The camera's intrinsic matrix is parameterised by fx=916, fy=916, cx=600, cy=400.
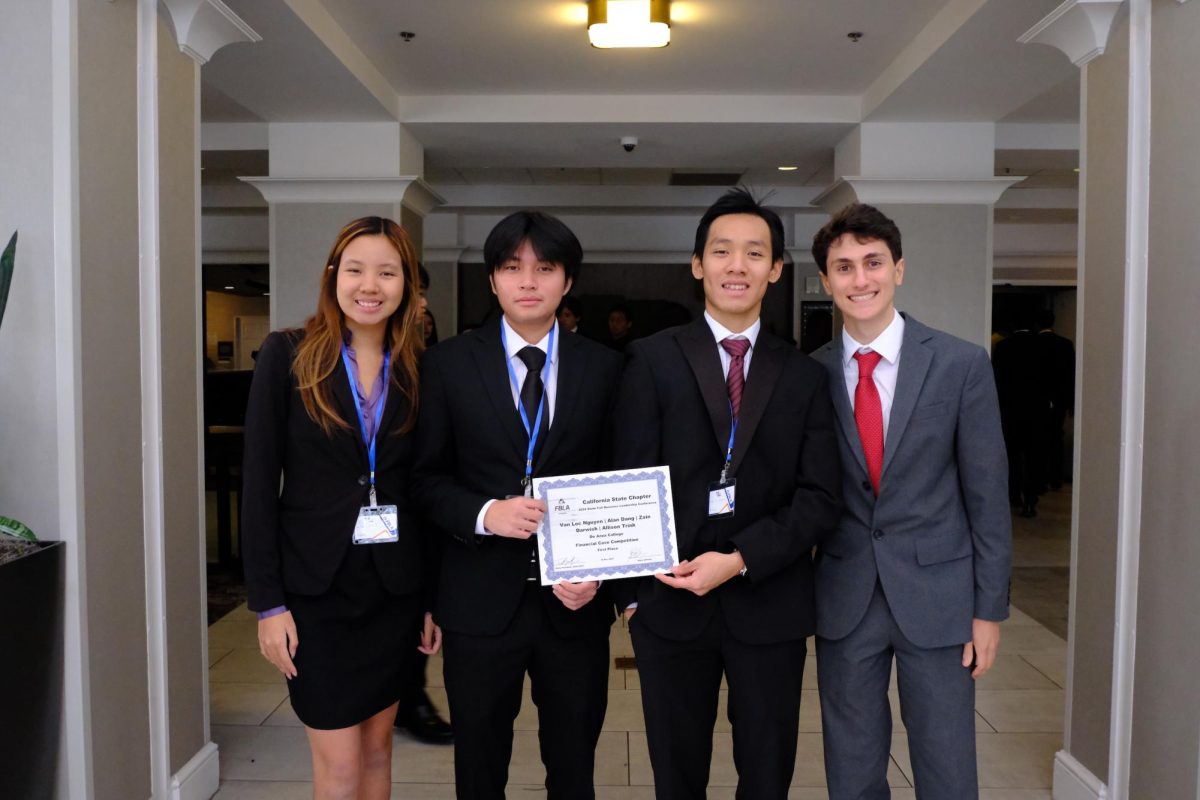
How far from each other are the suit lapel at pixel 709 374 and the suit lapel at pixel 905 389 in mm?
360

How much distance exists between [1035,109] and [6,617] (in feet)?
20.4

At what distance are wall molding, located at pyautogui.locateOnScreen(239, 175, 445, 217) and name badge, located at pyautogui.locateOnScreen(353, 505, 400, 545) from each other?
4175 mm

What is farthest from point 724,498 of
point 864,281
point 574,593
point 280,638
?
point 280,638

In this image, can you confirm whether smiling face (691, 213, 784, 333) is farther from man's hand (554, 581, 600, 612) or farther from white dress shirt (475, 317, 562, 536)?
man's hand (554, 581, 600, 612)

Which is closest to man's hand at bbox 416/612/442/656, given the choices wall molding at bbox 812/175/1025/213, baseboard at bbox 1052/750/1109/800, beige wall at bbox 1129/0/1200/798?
beige wall at bbox 1129/0/1200/798

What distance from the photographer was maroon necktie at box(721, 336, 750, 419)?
1.94 meters

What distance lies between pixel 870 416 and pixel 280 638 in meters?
1.36


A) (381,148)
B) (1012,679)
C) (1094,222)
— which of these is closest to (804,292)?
(381,148)

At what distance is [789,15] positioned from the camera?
4.35 m

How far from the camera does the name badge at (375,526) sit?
1.95 meters

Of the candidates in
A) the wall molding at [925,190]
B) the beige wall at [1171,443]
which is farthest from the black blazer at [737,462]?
the wall molding at [925,190]

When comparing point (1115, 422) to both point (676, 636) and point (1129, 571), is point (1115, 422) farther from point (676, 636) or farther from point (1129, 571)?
point (676, 636)

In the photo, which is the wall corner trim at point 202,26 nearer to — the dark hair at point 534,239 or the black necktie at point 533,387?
the dark hair at point 534,239

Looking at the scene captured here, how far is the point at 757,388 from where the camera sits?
1.91m
